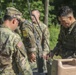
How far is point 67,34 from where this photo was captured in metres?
6.65

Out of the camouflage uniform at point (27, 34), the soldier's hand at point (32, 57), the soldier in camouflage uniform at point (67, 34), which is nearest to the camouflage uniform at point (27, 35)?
the camouflage uniform at point (27, 34)

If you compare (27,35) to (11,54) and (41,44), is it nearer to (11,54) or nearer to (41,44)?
(41,44)

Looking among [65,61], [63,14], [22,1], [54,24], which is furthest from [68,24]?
[54,24]

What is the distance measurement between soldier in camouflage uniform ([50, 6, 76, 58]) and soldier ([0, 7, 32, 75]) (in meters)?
1.10

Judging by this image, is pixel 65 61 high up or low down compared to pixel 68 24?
down

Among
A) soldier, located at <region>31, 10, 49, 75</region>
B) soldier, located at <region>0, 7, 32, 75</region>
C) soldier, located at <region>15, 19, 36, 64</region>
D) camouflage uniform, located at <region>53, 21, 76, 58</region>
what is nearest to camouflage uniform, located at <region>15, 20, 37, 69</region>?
soldier, located at <region>15, 19, 36, 64</region>

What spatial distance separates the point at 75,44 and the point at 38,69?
1.58 m

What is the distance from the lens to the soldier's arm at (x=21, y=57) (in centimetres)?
533

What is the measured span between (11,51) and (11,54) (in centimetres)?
4

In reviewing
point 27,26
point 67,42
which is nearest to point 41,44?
point 27,26

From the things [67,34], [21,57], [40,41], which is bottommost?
[40,41]

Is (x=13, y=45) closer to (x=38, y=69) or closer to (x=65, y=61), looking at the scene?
(x=65, y=61)

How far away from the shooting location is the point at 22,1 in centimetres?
1850

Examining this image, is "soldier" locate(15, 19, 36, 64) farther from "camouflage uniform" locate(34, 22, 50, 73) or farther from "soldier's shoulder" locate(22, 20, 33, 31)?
"camouflage uniform" locate(34, 22, 50, 73)
